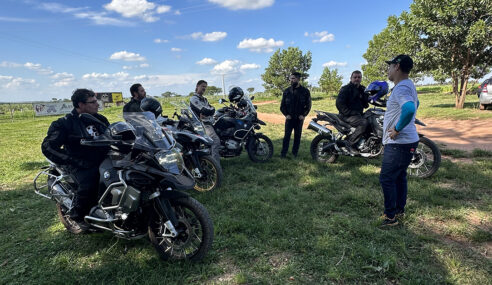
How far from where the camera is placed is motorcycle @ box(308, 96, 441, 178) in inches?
183

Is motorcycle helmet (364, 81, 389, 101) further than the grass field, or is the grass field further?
motorcycle helmet (364, 81, 389, 101)

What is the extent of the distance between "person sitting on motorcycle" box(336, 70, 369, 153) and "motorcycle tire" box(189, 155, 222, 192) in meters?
2.73

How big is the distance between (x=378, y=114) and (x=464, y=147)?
11.5 ft

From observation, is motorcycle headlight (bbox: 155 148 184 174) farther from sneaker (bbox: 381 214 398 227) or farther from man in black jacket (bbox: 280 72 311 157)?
man in black jacket (bbox: 280 72 311 157)

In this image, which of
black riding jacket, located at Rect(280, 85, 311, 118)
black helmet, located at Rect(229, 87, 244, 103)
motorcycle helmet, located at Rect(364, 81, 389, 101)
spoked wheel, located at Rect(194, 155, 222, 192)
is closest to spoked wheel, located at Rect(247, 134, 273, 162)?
black riding jacket, located at Rect(280, 85, 311, 118)

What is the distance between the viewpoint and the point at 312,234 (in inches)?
128

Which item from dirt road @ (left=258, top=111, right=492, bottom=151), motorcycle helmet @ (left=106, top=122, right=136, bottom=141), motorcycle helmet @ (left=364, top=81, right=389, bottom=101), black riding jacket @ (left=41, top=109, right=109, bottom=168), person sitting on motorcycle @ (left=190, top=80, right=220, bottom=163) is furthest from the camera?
dirt road @ (left=258, top=111, right=492, bottom=151)

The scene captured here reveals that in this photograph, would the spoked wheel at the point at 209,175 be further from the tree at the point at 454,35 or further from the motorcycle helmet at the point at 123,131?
the tree at the point at 454,35

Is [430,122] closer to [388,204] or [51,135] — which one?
[388,204]

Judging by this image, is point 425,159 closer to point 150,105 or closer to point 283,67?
point 150,105

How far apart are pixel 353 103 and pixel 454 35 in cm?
1036

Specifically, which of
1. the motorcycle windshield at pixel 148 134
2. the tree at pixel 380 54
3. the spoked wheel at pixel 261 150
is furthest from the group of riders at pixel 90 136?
the tree at pixel 380 54

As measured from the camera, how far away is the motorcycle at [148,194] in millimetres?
2582

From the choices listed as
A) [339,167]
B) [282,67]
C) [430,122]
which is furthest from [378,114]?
[282,67]
